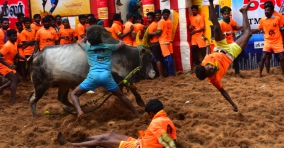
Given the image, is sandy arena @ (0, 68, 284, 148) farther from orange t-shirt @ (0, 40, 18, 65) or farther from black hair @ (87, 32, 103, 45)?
black hair @ (87, 32, 103, 45)

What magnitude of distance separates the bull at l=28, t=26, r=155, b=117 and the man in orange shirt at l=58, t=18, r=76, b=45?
14.2 feet

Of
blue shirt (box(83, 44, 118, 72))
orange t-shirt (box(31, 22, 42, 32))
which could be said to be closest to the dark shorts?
orange t-shirt (box(31, 22, 42, 32))

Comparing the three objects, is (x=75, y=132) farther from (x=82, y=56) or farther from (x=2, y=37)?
(x=2, y=37)

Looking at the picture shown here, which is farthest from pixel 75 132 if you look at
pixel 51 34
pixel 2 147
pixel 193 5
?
pixel 193 5

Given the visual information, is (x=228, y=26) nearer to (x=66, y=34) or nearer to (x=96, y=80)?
(x=66, y=34)

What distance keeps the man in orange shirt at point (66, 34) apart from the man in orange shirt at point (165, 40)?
2676 millimetres

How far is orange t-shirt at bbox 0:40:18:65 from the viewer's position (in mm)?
10703

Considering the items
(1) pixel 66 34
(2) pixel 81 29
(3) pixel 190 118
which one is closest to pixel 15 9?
(1) pixel 66 34

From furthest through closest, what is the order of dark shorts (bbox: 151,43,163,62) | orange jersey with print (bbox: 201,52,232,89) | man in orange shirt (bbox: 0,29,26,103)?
dark shorts (bbox: 151,43,163,62) → man in orange shirt (bbox: 0,29,26,103) → orange jersey with print (bbox: 201,52,232,89)

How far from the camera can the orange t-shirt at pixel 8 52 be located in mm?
10703

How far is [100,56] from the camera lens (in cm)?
787

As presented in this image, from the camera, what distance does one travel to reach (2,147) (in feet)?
23.6

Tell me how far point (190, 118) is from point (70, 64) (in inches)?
101

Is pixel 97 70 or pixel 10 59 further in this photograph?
pixel 10 59
